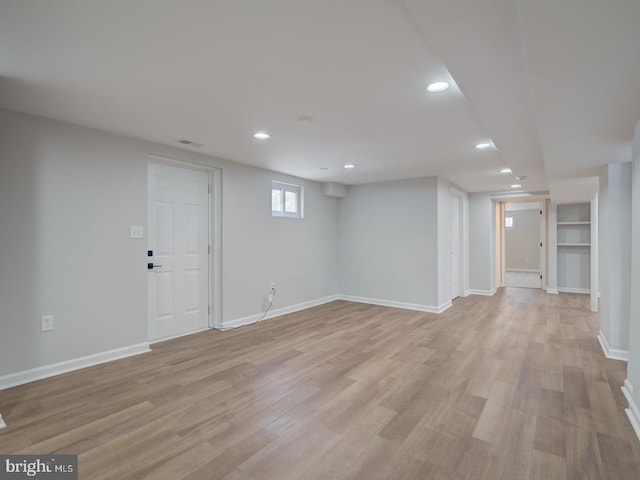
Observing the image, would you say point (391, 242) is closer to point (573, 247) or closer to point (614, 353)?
point (614, 353)

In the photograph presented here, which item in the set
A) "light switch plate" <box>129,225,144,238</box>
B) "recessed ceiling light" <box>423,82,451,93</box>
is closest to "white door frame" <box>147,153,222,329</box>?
"light switch plate" <box>129,225,144,238</box>

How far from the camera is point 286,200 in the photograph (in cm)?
552

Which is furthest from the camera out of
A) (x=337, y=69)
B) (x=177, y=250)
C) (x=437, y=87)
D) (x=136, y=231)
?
(x=177, y=250)

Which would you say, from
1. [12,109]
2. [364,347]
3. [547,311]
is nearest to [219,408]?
[364,347]

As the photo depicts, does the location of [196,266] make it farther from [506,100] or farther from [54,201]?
[506,100]

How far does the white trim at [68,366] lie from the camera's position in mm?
2648

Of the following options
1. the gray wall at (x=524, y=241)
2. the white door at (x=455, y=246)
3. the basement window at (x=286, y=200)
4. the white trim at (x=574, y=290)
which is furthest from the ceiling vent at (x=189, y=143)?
the gray wall at (x=524, y=241)

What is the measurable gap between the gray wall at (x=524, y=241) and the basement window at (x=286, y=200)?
8422 millimetres

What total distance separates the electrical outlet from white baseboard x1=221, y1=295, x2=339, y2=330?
1861mm

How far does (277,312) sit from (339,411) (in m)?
2.96

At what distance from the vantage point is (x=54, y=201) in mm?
2879

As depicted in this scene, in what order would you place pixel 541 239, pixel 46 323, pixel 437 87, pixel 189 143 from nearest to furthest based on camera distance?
pixel 437 87
pixel 46 323
pixel 189 143
pixel 541 239

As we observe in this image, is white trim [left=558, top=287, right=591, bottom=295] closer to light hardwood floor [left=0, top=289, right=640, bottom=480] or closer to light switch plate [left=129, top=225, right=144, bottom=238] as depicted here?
light hardwood floor [left=0, top=289, right=640, bottom=480]

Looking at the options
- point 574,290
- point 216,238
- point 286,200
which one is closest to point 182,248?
point 216,238
